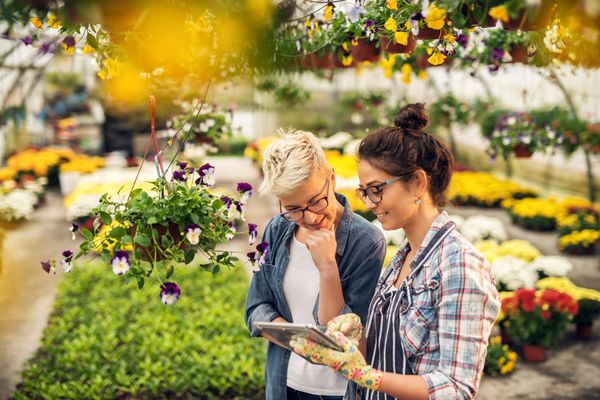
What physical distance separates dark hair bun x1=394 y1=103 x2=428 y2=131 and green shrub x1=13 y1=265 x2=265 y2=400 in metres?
2.65

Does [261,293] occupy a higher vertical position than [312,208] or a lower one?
lower

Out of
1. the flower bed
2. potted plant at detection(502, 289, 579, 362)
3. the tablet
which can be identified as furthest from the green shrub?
the flower bed

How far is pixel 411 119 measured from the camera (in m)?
1.82

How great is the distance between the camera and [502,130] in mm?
6754

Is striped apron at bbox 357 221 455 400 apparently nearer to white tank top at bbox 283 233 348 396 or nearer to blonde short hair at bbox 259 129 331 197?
white tank top at bbox 283 233 348 396

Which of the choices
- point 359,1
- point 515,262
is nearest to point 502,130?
point 515,262

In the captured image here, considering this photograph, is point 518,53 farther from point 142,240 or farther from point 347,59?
point 142,240

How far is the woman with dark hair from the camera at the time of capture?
5.14 ft

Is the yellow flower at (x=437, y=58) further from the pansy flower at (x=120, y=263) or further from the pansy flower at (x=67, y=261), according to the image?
the pansy flower at (x=67, y=261)

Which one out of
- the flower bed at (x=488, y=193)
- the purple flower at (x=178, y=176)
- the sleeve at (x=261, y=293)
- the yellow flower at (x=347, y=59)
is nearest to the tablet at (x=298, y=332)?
the sleeve at (x=261, y=293)

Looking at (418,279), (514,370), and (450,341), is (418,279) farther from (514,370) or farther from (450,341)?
(514,370)

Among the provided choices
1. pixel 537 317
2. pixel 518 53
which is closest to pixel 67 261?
pixel 518 53

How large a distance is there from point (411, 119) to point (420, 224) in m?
0.29

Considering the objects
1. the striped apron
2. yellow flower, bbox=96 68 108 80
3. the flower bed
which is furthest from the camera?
the flower bed
